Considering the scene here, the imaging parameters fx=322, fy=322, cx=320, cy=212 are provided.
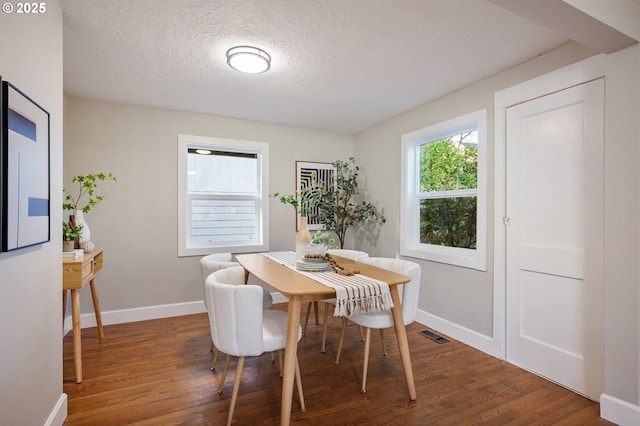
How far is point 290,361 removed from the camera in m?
1.74

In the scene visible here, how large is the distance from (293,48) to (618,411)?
3.04m

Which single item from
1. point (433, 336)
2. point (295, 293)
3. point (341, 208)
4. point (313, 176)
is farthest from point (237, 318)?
point (313, 176)

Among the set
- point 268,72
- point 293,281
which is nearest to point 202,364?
point 293,281

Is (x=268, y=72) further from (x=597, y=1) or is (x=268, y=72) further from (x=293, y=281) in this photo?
(x=597, y=1)

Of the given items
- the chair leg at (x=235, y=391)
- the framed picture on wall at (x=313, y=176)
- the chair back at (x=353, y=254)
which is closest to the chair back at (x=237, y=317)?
the chair leg at (x=235, y=391)

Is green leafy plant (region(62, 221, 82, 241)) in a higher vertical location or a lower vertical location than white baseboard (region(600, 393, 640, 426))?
higher

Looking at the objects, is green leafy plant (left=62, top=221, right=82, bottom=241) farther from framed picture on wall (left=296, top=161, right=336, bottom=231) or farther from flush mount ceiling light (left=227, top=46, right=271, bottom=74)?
framed picture on wall (left=296, top=161, right=336, bottom=231)

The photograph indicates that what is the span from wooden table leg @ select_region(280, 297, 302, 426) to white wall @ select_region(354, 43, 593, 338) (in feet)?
6.25

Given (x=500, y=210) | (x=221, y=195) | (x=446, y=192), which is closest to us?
(x=500, y=210)

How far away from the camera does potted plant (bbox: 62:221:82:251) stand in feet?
7.78

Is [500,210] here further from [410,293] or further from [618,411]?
[618,411]

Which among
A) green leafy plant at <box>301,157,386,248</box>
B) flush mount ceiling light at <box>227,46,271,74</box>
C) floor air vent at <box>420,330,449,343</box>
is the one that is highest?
flush mount ceiling light at <box>227,46,271,74</box>

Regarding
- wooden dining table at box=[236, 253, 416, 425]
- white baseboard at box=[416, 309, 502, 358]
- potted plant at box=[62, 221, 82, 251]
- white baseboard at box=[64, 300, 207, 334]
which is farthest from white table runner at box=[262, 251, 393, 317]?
white baseboard at box=[64, 300, 207, 334]

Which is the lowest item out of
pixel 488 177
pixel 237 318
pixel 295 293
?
pixel 237 318
